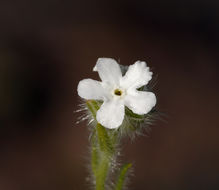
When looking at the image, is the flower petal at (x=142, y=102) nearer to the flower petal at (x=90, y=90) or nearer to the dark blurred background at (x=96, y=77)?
the flower petal at (x=90, y=90)

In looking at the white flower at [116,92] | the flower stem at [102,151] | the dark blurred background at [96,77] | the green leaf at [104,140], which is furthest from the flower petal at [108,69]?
the dark blurred background at [96,77]

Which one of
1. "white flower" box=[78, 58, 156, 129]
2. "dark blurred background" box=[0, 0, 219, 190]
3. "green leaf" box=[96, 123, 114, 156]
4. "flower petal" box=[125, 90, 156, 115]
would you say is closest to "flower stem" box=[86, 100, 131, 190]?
"green leaf" box=[96, 123, 114, 156]

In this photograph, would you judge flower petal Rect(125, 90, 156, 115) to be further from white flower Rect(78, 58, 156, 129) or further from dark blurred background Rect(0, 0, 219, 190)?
dark blurred background Rect(0, 0, 219, 190)

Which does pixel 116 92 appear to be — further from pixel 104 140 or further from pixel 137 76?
pixel 104 140
